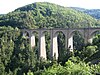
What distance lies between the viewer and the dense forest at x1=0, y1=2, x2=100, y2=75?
130 feet

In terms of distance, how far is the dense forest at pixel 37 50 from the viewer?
130ft

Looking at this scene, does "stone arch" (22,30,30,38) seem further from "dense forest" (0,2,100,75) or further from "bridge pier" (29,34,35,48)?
"bridge pier" (29,34,35,48)

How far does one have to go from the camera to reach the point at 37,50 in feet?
276

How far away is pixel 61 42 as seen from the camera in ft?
328

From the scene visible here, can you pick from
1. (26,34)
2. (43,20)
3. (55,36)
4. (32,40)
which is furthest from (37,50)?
(43,20)

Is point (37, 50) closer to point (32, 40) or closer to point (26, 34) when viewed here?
point (32, 40)

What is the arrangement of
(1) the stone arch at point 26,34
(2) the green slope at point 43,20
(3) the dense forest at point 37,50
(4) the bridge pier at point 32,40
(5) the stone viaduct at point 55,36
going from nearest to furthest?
1. (3) the dense forest at point 37,50
2. (5) the stone viaduct at point 55,36
3. (4) the bridge pier at point 32,40
4. (1) the stone arch at point 26,34
5. (2) the green slope at point 43,20

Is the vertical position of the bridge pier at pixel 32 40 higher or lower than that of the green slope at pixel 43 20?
lower

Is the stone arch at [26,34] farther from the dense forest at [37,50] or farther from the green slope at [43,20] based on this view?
the green slope at [43,20]

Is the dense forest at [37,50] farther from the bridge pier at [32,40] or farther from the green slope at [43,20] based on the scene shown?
the bridge pier at [32,40]

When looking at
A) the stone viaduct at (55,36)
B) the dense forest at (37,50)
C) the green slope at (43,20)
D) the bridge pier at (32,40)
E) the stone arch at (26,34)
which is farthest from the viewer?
the green slope at (43,20)

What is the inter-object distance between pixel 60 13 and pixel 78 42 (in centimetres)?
3899

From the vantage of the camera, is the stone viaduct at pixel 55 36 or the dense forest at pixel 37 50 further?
the stone viaduct at pixel 55 36

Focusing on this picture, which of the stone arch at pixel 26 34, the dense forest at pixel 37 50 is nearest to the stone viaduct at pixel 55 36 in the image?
the stone arch at pixel 26 34
